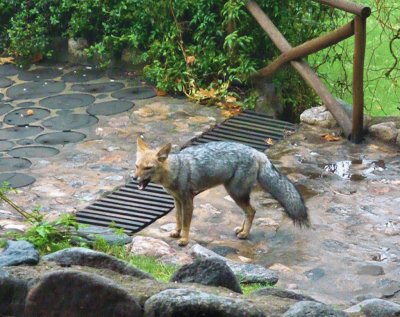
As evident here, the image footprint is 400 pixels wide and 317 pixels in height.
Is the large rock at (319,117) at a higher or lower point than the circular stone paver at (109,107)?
higher

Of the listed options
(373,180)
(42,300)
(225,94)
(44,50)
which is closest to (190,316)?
(42,300)

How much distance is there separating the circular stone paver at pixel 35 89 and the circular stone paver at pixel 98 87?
21cm

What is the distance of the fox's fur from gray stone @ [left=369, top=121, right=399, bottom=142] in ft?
7.78

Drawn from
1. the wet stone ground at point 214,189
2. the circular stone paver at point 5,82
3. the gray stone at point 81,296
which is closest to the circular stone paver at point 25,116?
the wet stone ground at point 214,189

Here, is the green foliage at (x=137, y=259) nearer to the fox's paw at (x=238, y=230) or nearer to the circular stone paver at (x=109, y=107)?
the fox's paw at (x=238, y=230)

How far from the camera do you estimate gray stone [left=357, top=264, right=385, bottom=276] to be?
775 centimetres

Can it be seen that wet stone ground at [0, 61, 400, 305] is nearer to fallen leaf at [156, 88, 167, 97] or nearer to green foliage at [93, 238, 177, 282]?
fallen leaf at [156, 88, 167, 97]

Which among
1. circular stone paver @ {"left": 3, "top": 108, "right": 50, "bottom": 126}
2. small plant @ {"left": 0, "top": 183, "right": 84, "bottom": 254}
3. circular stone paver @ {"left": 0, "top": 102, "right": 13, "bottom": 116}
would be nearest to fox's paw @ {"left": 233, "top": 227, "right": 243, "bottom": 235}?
small plant @ {"left": 0, "top": 183, "right": 84, "bottom": 254}

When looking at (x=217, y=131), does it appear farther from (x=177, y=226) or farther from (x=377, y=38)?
(x=377, y=38)

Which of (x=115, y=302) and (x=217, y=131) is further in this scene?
(x=217, y=131)

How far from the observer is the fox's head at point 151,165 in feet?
27.0

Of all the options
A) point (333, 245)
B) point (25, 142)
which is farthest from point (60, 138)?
point (333, 245)

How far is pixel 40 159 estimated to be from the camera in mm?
10148

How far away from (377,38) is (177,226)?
21.5 feet
